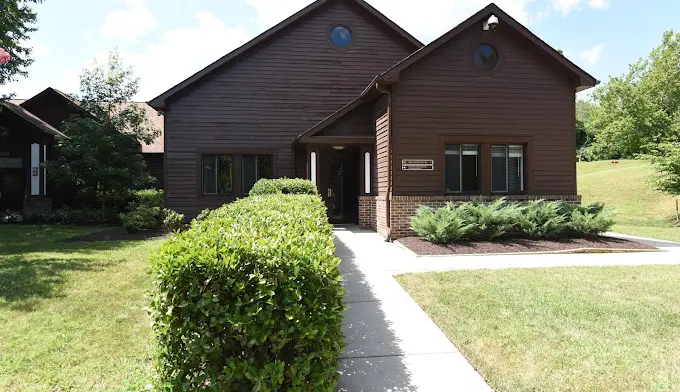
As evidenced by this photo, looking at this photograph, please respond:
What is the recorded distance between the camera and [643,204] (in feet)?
80.0

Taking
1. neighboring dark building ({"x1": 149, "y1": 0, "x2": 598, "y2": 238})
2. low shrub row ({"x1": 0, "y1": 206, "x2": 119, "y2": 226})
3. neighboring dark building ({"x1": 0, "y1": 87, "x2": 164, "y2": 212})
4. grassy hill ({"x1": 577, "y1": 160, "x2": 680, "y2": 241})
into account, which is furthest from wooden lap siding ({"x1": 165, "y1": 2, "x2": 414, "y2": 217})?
grassy hill ({"x1": 577, "y1": 160, "x2": 680, "y2": 241})

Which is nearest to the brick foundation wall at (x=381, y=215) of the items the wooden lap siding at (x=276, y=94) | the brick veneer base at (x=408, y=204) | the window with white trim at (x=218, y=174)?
the brick veneer base at (x=408, y=204)

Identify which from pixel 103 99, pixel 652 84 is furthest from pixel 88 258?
pixel 652 84

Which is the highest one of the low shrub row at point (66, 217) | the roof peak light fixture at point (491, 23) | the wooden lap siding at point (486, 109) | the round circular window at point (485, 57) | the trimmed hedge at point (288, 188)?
the roof peak light fixture at point (491, 23)

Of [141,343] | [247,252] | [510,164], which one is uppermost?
[510,164]

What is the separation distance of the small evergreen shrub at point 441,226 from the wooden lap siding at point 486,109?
137cm

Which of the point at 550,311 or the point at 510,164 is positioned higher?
the point at 510,164

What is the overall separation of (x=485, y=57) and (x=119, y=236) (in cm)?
1268

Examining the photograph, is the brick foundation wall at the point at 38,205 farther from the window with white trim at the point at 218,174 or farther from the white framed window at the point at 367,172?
the white framed window at the point at 367,172

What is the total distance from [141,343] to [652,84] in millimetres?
50942

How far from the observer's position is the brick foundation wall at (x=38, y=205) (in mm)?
19266

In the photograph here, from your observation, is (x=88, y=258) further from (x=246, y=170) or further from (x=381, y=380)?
(x=381, y=380)

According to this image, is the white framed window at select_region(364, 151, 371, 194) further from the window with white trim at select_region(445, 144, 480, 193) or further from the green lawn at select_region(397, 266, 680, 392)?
the green lawn at select_region(397, 266, 680, 392)

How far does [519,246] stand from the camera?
1017 cm
